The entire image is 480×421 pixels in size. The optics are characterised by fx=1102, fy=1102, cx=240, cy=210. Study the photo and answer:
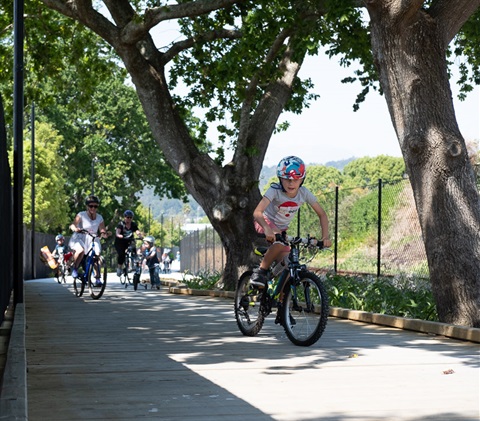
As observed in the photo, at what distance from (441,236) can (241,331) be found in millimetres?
2453

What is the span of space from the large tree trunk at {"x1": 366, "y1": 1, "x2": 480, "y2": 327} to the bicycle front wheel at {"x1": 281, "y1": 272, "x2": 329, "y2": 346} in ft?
6.80

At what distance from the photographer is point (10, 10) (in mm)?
27266

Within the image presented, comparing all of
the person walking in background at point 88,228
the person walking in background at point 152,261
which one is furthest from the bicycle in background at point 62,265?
the person walking in background at point 88,228

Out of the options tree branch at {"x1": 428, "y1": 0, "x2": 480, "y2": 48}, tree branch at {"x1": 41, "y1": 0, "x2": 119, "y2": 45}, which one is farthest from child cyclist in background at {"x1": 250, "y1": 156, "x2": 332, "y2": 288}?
tree branch at {"x1": 41, "y1": 0, "x2": 119, "y2": 45}

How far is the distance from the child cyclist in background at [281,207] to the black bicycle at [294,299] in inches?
4.1

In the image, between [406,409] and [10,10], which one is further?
[10,10]

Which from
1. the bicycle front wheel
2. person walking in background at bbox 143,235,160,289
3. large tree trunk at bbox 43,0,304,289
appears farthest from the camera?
person walking in background at bbox 143,235,160,289

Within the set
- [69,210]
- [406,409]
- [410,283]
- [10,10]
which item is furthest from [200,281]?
[69,210]

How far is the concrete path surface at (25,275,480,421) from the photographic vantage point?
6715mm

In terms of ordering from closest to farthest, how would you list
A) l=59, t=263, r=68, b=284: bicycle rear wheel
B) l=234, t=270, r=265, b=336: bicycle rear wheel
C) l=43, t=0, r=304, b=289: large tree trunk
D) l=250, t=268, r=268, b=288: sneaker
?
l=250, t=268, r=268, b=288: sneaker → l=234, t=270, r=265, b=336: bicycle rear wheel → l=43, t=0, r=304, b=289: large tree trunk → l=59, t=263, r=68, b=284: bicycle rear wheel

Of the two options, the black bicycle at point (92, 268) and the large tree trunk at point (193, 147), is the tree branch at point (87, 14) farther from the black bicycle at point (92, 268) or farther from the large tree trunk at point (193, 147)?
the black bicycle at point (92, 268)

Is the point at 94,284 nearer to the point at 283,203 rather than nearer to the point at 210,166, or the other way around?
the point at 210,166

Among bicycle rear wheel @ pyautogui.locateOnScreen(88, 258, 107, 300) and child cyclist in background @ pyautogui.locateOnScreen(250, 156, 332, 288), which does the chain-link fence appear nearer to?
bicycle rear wheel @ pyautogui.locateOnScreen(88, 258, 107, 300)

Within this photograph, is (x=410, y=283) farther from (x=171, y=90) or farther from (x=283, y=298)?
(x=171, y=90)
